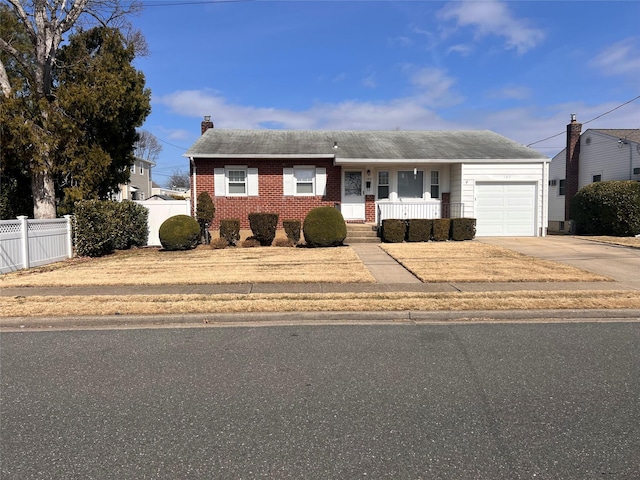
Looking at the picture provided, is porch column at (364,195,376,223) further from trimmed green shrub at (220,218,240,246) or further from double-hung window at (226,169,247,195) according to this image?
trimmed green shrub at (220,218,240,246)

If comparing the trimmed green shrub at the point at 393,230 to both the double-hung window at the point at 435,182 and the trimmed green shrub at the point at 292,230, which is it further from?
the double-hung window at the point at 435,182

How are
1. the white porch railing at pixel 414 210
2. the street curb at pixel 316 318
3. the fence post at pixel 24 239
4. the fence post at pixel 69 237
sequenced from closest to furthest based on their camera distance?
the street curb at pixel 316 318 → the fence post at pixel 24 239 → the fence post at pixel 69 237 → the white porch railing at pixel 414 210

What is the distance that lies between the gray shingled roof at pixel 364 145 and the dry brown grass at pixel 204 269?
17.4 feet

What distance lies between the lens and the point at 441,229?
15680 millimetres

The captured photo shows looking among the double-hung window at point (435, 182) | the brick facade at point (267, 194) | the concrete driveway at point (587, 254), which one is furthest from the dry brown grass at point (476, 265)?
the double-hung window at point (435, 182)

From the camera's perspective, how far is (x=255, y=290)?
8.06 m

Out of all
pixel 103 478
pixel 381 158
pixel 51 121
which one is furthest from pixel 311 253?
pixel 103 478

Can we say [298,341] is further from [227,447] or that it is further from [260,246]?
[260,246]

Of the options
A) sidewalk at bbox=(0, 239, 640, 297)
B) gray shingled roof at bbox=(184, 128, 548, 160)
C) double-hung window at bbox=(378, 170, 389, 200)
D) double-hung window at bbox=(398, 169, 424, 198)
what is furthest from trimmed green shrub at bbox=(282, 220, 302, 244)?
sidewalk at bbox=(0, 239, 640, 297)

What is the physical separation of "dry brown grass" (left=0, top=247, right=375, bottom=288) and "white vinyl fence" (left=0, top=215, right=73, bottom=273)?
406 millimetres

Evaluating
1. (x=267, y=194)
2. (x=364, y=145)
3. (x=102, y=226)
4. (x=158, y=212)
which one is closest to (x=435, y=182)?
(x=364, y=145)

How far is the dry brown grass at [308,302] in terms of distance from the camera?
21.8ft

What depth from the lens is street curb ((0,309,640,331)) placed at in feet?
20.5

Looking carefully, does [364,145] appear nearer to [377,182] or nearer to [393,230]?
[377,182]
